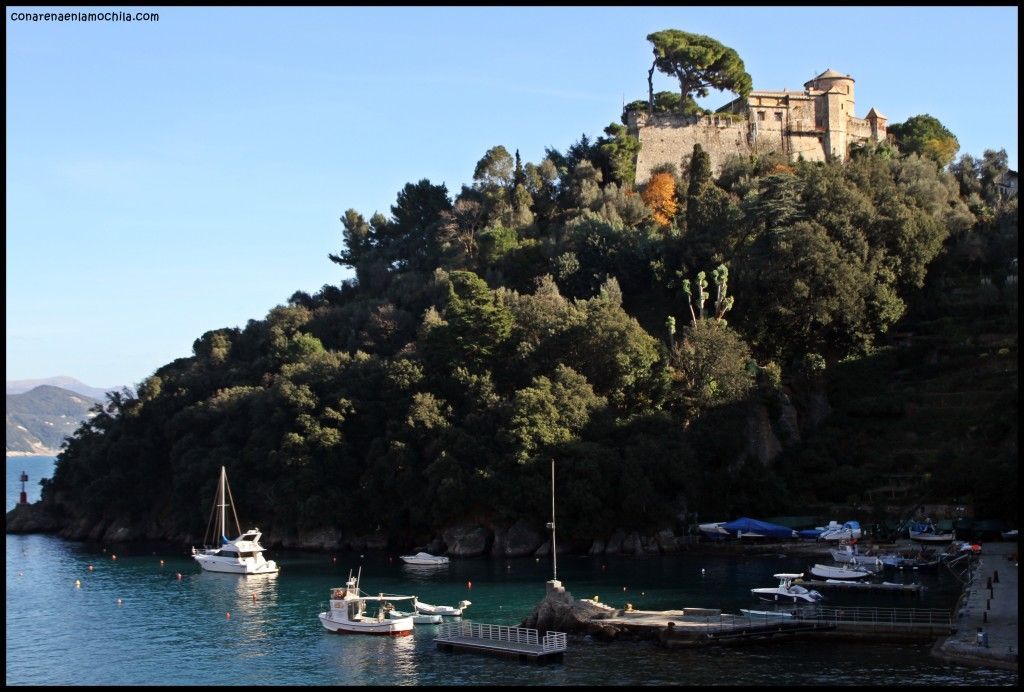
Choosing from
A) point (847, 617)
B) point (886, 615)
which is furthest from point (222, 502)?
point (886, 615)

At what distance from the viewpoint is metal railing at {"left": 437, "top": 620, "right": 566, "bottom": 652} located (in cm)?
4112

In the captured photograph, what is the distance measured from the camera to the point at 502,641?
4222 centimetres

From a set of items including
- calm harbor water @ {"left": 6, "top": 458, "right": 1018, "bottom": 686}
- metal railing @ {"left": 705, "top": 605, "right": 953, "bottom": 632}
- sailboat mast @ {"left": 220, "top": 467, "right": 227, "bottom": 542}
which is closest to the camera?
calm harbor water @ {"left": 6, "top": 458, "right": 1018, "bottom": 686}

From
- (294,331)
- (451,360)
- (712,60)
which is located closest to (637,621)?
(451,360)

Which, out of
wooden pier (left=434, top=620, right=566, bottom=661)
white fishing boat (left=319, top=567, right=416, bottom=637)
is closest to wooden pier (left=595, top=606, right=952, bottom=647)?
wooden pier (left=434, top=620, right=566, bottom=661)

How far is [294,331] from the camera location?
91.6 metres

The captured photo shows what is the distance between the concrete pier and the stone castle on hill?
48959mm

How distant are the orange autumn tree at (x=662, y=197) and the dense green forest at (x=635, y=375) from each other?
169mm

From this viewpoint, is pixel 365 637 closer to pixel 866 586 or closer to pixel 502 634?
pixel 502 634

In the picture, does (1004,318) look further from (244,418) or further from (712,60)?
(244,418)

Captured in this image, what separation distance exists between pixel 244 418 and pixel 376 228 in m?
30.9

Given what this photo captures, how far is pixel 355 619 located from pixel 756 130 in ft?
206

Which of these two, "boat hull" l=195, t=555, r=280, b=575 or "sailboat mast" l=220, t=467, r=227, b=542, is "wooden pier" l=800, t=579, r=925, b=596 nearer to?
"boat hull" l=195, t=555, r=280, b=575

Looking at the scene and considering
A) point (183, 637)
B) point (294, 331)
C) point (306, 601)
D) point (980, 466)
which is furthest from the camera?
point (294, 331)
